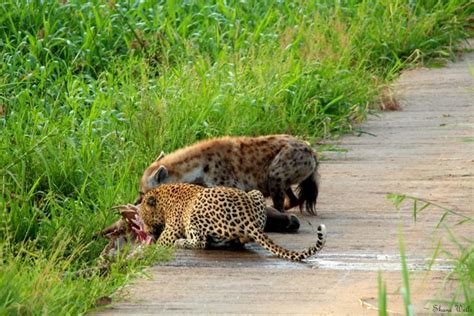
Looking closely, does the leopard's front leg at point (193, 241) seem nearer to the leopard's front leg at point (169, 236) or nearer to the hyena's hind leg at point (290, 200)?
the leopard's front leg at point (169, 236)

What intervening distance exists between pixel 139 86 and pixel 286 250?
4440mm

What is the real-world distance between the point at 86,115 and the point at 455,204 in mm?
3442

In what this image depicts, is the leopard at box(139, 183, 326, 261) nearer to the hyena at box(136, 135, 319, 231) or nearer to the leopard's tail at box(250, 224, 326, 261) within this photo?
the leopard's tail at box(250, 224, 326, 261)

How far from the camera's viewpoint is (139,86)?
12.4m

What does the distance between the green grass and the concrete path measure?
42cm

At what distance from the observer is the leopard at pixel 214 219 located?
8.38m

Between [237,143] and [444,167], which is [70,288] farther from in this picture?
[444,167]

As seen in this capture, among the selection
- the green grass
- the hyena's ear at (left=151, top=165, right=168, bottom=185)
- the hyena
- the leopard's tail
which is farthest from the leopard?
the hyena

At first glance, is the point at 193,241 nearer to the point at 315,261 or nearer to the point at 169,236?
the point at 169,236

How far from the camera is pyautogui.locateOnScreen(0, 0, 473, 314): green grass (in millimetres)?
9336

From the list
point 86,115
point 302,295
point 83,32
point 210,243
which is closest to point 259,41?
point 83,32

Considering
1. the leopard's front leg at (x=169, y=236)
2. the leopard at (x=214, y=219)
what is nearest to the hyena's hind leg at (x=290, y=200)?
the leopard at (x=214, y=219)

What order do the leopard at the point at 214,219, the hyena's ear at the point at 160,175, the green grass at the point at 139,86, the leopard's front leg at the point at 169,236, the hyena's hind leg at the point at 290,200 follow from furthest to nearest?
the hyena's hind leg at the point at 290,200 → the hyena's ear at the point at 160,175 → the green grass at the point at 139,86 → the leopard's front leg at the point at 169,236 → the leopard at the point at 214,219

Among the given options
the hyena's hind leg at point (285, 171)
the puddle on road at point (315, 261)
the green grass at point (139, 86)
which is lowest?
the green grass at point (139, 86)
